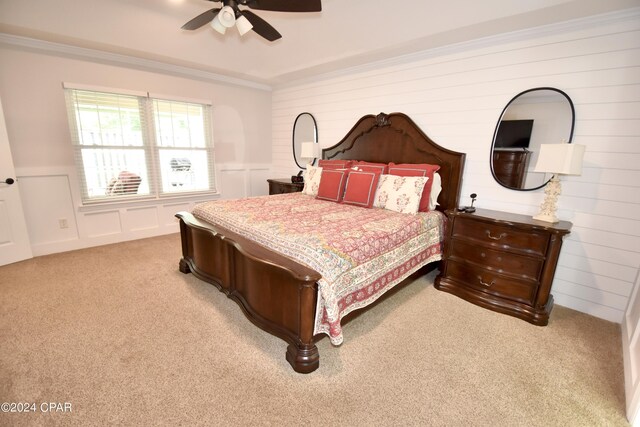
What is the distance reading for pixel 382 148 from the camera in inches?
142

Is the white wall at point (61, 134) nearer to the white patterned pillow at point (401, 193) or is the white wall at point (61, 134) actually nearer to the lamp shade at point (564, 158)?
the white patterned pillow at point (401, 193)

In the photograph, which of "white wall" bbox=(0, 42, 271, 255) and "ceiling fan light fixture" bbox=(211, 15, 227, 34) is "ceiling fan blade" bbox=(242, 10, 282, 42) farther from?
"white wall" bbox=(0, 42, 271, 255)

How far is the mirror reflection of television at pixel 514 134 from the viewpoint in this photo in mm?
2637

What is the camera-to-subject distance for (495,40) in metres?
2.71

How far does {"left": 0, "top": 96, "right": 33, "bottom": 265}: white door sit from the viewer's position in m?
2.98

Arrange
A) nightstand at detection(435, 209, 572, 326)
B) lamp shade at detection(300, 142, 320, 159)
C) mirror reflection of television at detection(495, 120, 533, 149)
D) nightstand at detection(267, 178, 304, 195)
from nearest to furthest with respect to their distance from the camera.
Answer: nightstand at detection(435, 209, 572, 326) → mirror reflection of television at detection(495, 120, 533, 149) → lamp shade at detection(300, 142, 320, 159) → nightstand at detection(267, 178, 304, 195)

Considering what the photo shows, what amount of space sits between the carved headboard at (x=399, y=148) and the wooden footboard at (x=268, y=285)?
7.25ft

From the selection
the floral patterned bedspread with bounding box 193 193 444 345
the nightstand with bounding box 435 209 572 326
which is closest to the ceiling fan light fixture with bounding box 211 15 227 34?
the floral patterned bedspread with bounding box 193 193 444 345

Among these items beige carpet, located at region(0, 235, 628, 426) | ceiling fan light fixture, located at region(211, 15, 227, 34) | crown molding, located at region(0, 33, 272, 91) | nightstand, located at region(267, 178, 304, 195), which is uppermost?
crown molding, located at region(0, 33, 272, 91)

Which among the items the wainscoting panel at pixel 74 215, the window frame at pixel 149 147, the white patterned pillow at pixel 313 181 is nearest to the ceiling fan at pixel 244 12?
the white patterned pillow at pixel 313 181

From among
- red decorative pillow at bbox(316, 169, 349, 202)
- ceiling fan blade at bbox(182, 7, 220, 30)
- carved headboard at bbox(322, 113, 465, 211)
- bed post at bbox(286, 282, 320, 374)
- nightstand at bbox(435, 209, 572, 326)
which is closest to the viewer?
bed post at bbox(286, 282, 320, 374)

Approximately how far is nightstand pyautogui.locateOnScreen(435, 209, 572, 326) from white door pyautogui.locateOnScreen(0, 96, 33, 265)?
15.5 ft

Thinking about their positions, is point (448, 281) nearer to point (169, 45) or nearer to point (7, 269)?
point (169, 45)

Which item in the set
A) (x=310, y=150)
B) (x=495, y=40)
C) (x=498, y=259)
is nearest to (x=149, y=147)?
(x=310, y=150)
